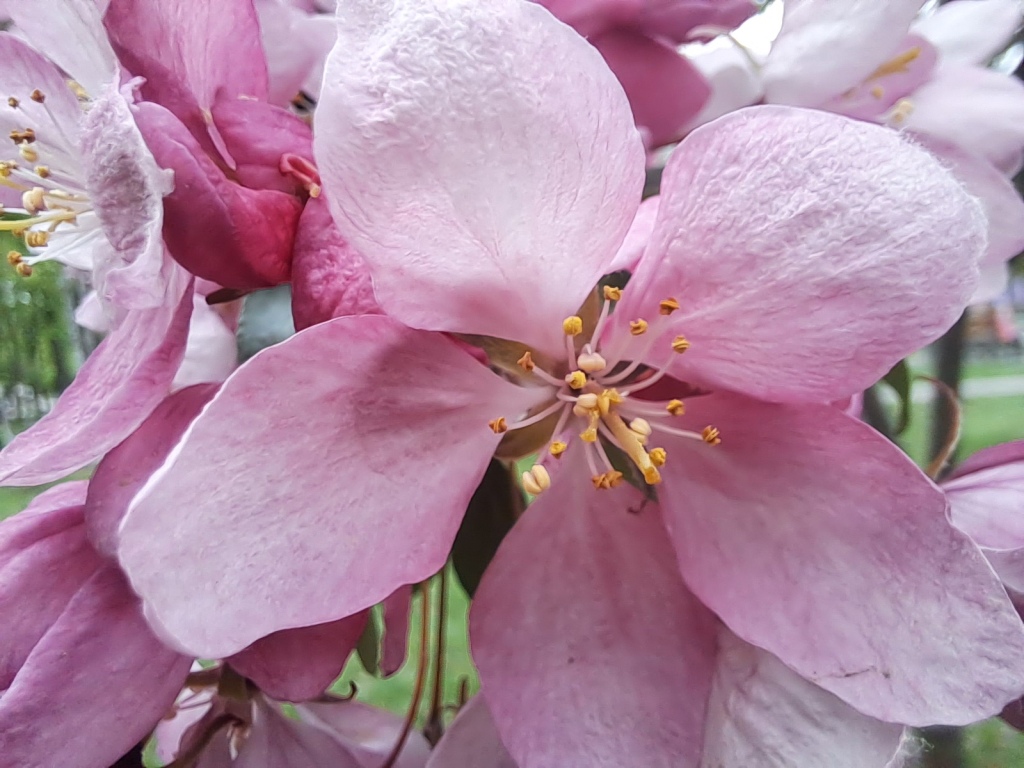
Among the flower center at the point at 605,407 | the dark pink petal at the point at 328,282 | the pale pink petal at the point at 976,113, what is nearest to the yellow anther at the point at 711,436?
the flower center at the point at 605,407

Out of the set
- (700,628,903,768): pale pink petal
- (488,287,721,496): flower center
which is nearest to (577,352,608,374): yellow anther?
(488,287,721,496): flower center

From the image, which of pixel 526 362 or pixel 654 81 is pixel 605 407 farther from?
pixel 654 81

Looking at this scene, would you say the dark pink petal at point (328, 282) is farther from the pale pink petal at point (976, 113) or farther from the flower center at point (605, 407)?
the pale pink petal at point (976, 113)

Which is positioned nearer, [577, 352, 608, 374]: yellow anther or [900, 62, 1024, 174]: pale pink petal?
[577, 352, 608, 374]: yellow anther

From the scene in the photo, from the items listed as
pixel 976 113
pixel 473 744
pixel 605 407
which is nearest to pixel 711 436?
pixel 605 407

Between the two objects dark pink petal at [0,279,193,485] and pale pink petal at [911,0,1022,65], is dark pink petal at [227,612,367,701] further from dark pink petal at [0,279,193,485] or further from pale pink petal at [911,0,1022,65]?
pale pink petal at [911,0,1022,65]
